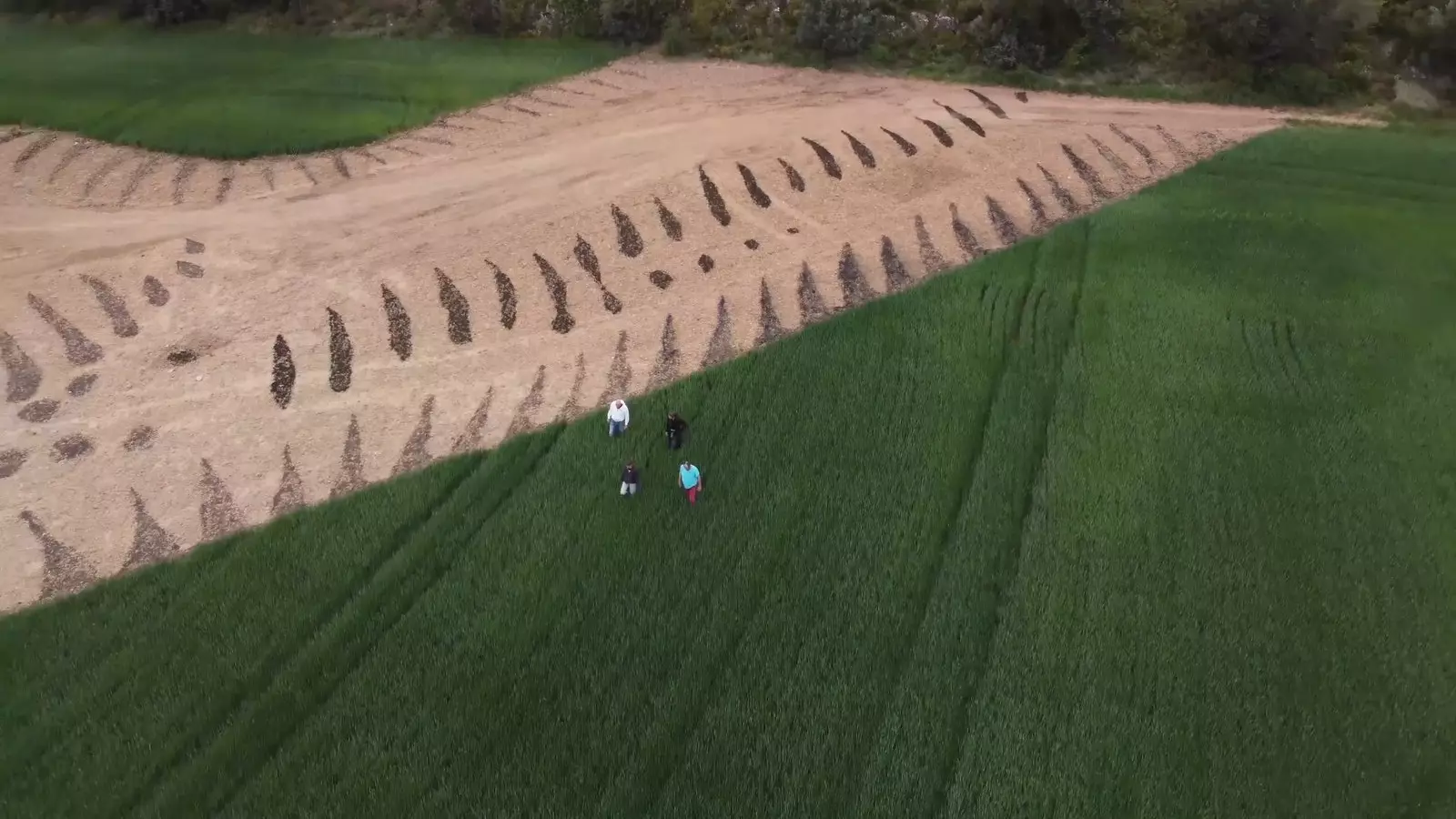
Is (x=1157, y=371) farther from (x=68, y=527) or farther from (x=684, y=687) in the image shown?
(x=68, y=527)

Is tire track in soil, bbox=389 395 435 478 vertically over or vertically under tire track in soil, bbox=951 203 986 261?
under

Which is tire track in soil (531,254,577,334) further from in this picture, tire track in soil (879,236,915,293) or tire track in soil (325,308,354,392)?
tire track in soil (879,236,915,293)

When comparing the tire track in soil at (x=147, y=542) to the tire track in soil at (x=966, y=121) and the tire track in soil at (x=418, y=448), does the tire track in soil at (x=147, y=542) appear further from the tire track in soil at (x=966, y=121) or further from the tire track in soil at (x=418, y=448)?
the tire track in soil at (x=966, y=121)

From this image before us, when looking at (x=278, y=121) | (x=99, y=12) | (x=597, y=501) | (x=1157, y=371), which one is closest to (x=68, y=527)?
(x=597, y=501)

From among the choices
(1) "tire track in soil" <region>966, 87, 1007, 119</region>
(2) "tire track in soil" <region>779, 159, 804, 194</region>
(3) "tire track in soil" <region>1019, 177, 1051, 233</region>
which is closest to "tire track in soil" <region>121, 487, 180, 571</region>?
(2) "tire track in soil" <region>779, 159, 804, 194</region>

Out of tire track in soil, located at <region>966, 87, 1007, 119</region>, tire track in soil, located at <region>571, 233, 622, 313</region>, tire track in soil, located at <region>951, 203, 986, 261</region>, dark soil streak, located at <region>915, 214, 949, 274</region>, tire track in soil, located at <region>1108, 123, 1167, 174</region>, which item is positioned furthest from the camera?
tire track in soil, located at <region>966, 87, 1007, 119</region>

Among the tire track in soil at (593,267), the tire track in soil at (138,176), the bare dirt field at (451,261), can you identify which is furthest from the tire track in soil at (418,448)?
the tire track in soil at (138,176)
